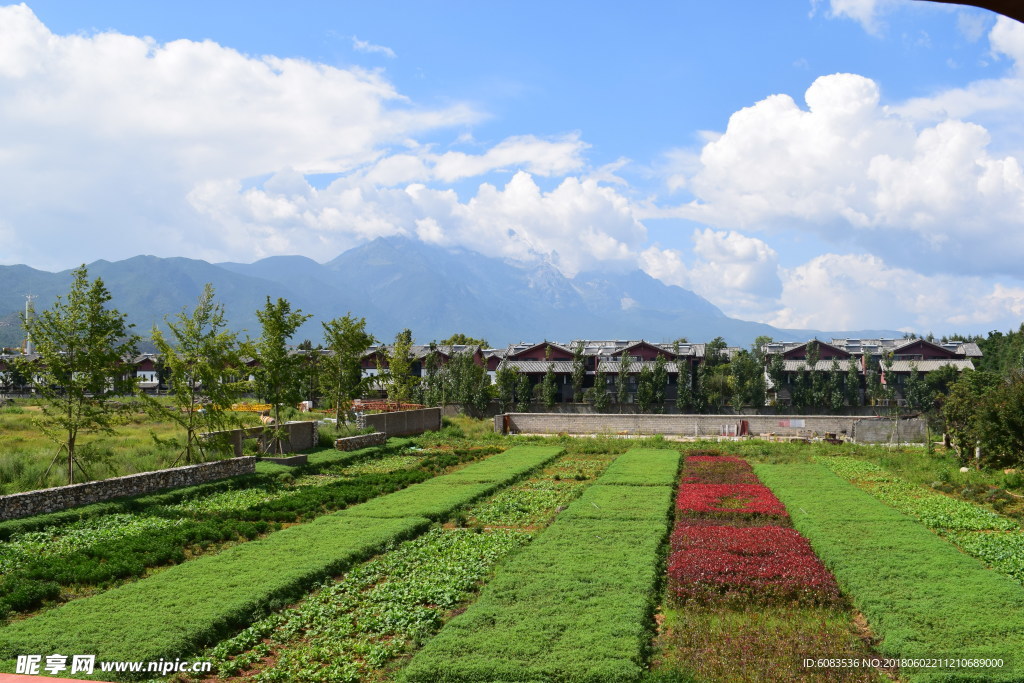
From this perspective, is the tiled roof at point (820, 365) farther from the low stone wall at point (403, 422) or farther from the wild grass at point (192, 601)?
the wild grass at point (192, 601)

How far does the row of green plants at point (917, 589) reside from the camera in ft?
34.4

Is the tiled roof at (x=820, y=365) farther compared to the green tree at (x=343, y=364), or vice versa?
the tiled roof at (x=820, y=365)

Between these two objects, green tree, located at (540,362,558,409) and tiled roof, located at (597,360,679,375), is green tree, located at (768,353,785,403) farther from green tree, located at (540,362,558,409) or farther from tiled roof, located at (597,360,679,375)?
green tree, located at (540,362,558,409)

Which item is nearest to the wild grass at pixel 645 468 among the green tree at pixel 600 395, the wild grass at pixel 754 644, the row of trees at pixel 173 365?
the wild grass at pixel 754 644

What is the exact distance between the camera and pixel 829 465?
109ft

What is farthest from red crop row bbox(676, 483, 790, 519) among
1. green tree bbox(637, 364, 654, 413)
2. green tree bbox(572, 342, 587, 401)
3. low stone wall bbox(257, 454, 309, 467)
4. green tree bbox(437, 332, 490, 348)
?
green tree bbox(437, 332, 490, 348)

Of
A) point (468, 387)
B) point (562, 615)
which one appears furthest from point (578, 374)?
point (562, 615)

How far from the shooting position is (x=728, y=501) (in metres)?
23.8

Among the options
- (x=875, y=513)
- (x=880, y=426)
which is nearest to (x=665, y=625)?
(x=875, y=513)

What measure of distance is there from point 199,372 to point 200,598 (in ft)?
58.0

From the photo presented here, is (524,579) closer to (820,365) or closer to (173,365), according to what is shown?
(173,365)

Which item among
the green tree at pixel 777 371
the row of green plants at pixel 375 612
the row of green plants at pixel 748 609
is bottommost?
the row of green plants at pixel 375 612

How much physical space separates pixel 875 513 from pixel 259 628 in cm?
1737

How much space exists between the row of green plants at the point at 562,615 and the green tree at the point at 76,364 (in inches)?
593
